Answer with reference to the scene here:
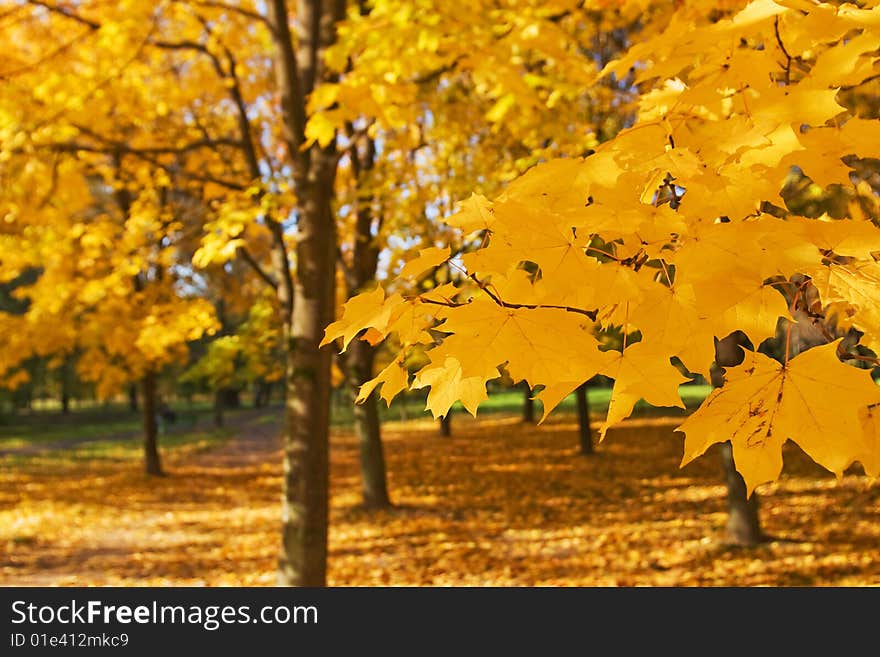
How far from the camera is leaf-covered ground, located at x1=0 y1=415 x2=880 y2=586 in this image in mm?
6980

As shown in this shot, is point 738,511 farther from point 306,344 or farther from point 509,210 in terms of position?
point 509,210

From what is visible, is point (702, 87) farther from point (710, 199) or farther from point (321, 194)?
point (321, 194)

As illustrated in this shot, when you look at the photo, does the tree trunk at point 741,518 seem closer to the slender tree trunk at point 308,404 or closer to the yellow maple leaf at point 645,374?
the slender tree trunk at point 308,404

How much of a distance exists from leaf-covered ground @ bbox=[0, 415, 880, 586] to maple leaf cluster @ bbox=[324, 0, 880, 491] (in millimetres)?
3559

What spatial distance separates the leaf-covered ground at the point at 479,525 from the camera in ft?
22.9

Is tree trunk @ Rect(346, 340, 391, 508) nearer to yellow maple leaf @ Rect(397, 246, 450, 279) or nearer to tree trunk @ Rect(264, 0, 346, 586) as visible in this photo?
tree trunk @ Rect(264, 0, 346, 586)

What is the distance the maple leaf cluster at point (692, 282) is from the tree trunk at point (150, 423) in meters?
14.9

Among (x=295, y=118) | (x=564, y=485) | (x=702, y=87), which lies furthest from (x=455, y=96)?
(x=564, y=485)

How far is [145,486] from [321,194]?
11735 millimetres

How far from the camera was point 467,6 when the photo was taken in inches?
174

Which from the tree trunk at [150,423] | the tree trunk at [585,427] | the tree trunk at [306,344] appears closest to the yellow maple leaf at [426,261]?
the tree trunk at [306,344]

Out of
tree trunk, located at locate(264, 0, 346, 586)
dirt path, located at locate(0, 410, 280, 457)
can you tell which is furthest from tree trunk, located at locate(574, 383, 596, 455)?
dirt path, located at locate(0, 410, 280, 457)

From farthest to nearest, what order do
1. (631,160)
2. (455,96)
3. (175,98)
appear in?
(175,98), (455,96), (631,160)

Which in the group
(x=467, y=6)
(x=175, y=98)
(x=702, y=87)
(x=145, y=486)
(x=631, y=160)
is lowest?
(x=145, y=486)
